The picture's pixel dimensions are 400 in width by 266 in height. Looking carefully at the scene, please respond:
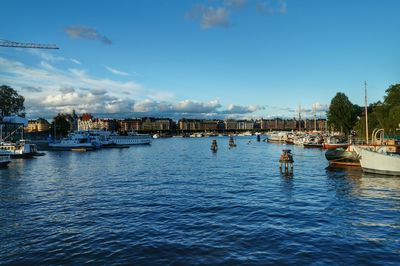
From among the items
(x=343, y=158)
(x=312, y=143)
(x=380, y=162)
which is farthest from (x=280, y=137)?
(x=380, y=162)

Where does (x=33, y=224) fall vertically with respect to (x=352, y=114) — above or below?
below

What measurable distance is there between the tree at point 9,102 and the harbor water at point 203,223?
4946 inches

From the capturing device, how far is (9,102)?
151500 mm

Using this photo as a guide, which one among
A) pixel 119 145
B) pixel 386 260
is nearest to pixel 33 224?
pixel 386 260

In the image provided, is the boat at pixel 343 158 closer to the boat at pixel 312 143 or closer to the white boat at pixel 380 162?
the white boat at pixel 380 162

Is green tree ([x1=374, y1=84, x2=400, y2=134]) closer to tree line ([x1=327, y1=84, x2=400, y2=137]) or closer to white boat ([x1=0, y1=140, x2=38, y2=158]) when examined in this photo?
tree line ([x1=327, y1=84, x2=400, y2=137])

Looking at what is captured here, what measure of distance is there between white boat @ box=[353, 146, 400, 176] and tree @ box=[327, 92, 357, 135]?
107006mm

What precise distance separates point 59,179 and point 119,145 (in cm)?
10098

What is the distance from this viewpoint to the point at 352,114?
151 metres

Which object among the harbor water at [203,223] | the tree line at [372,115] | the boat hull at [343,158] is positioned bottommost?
the harbor water at [203,223]

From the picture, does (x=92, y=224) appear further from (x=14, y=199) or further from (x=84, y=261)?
(x=14, y=199)

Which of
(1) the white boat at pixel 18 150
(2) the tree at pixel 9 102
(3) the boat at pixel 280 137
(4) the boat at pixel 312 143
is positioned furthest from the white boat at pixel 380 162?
(2) the tree at pixel 9 102

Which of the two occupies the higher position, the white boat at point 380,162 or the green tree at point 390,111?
the green tree at point 390,111

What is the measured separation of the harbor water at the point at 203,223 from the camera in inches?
698
